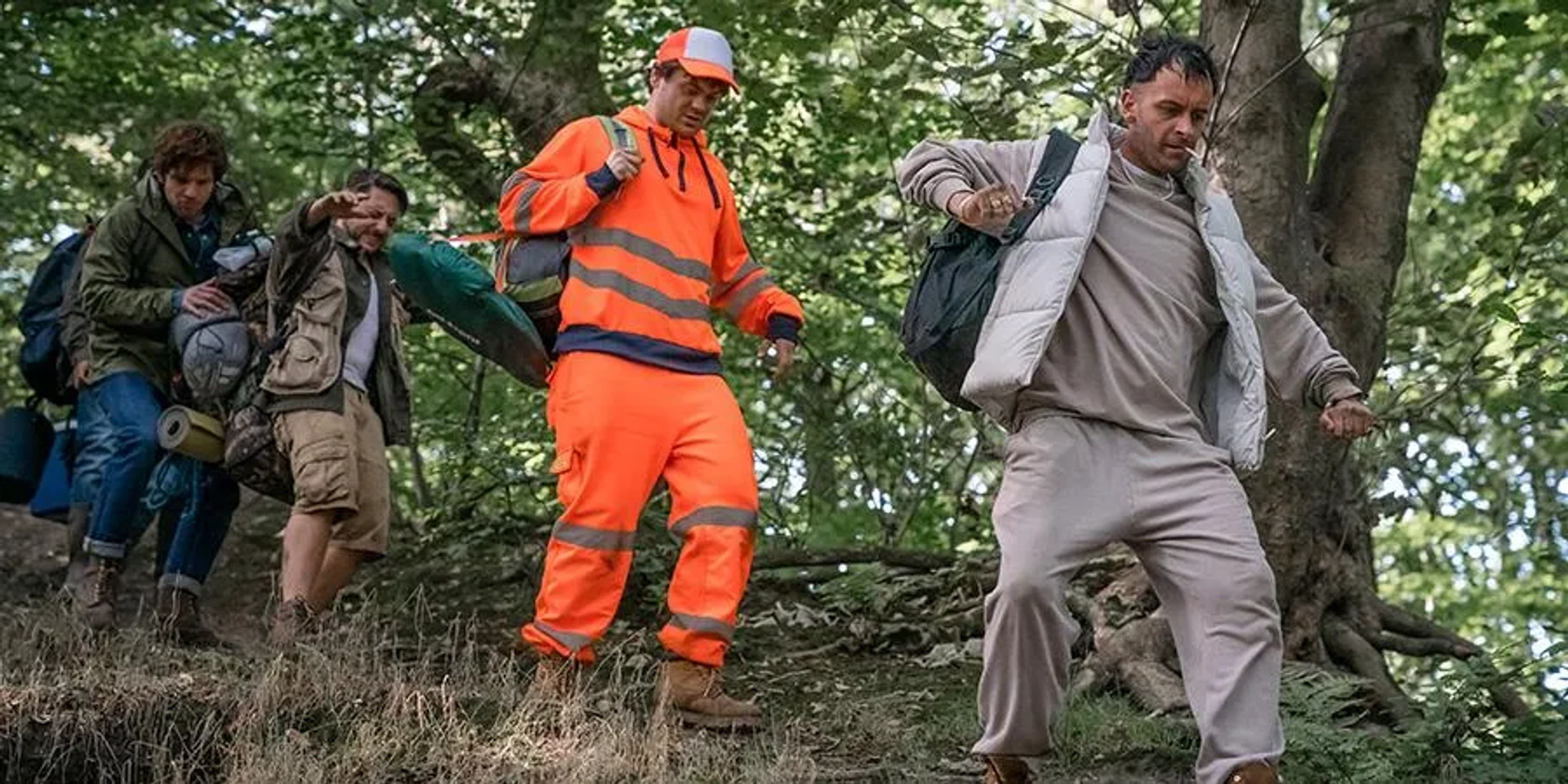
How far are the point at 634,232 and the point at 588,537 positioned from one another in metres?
1.06

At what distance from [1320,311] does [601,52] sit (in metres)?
4.94

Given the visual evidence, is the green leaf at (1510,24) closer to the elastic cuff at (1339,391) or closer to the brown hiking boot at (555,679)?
the elastic cuff at (1339,391)

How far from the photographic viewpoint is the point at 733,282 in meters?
7.20

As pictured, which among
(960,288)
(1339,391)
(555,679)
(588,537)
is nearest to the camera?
(960,288)

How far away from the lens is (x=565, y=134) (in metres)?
6.89

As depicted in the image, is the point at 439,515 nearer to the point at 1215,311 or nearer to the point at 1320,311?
the point at 1320,311

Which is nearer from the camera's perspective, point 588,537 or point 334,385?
point 588,537

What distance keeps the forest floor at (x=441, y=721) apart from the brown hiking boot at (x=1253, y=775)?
4.09 feet

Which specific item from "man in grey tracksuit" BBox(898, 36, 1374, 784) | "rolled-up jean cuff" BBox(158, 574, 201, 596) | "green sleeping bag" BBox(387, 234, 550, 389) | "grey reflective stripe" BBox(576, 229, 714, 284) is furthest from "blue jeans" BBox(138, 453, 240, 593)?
"man in grey tracksuit" BBox(898, 36, 1374, 784)

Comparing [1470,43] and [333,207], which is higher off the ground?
[1470,43]

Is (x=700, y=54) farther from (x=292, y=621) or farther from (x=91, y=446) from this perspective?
(x=91, y=446)

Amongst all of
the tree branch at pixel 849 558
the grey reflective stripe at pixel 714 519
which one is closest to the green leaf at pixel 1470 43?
the grey reflective stripe at pixel 714 519

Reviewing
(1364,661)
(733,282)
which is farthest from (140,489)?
(1364,661)

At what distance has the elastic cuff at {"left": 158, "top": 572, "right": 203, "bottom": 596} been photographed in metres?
7.85
